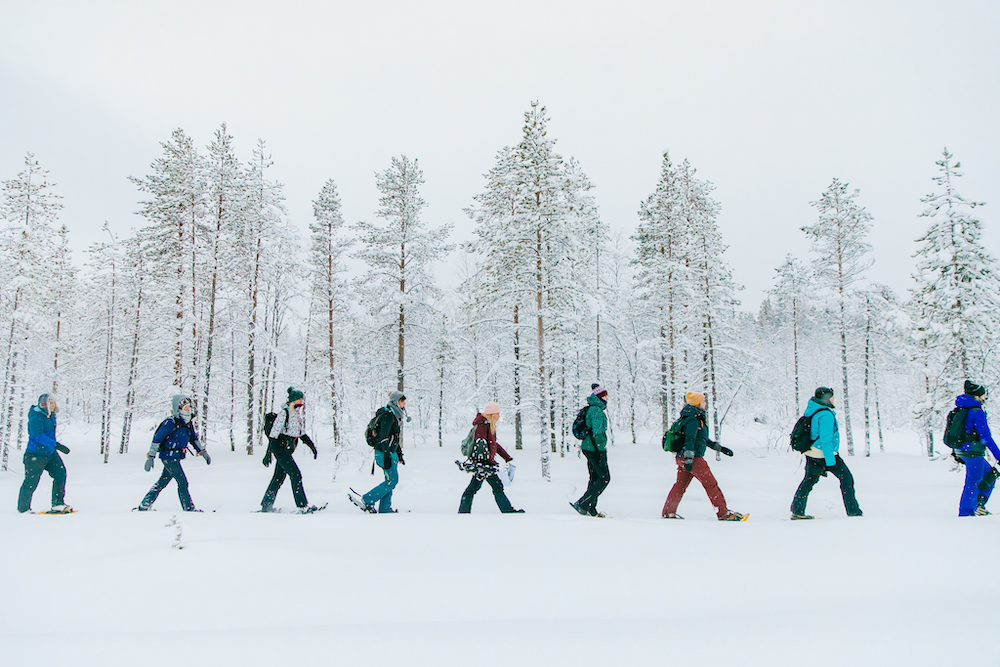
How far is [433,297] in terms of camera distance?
22.8m

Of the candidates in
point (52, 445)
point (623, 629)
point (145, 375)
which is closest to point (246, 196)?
point (145, 375)

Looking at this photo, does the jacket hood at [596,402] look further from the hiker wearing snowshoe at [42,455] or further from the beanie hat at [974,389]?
the hiker wearing snowshoe at [42,455]

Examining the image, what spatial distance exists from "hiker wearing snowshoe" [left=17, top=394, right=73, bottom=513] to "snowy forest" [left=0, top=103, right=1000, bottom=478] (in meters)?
11.2

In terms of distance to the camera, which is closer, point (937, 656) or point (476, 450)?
point (937, 656)

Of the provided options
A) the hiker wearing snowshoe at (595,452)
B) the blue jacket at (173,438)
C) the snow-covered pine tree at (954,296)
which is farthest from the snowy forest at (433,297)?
the blue jacket at (173,438)

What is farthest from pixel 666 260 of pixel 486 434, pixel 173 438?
pixel 173 438

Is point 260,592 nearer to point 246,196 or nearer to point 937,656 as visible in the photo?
point 937,656

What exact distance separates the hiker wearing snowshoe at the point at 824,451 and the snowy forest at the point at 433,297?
8904mm

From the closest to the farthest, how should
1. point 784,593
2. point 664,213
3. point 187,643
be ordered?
point 187,643
point 784,593
point 664,213

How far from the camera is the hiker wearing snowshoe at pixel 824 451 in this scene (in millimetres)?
6871

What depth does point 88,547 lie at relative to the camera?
4.96 metres

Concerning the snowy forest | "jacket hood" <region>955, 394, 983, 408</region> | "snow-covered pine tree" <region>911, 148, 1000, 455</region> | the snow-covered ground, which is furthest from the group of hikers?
"snow-covered pine tree" <region>911, 148, 1000, 455</region>

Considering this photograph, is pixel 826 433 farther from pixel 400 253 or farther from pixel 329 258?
pixel 329 258

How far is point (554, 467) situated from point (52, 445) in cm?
1491
